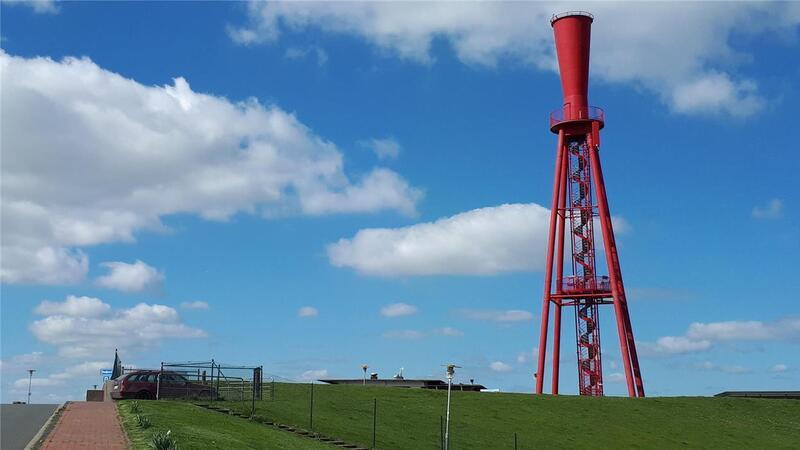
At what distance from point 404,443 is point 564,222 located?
101 feet

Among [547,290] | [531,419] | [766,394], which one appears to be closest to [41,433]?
[531,419]

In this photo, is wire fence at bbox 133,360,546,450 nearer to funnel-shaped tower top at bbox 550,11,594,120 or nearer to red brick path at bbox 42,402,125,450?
red brick path at bbox 42,402,125,450

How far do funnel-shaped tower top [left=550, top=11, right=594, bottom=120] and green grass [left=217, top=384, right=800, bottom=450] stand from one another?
22713 millimetres

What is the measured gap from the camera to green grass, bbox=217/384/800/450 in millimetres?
42062

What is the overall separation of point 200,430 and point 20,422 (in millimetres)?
7630

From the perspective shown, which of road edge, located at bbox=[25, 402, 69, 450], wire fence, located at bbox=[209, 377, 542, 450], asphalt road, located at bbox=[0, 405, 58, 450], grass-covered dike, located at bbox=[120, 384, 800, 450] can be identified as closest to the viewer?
road edge, located at bbox=[25, 402, 69, 450]

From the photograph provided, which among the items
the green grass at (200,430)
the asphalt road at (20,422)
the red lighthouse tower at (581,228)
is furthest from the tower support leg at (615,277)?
the asphalt road at (20,422)

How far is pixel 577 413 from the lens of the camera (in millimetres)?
52750

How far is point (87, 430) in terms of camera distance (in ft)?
99.6

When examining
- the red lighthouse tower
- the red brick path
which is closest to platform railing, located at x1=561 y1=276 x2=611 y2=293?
the red lighthouse tower

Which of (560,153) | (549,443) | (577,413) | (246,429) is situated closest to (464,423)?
(549,443)

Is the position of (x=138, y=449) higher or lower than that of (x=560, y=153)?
lower

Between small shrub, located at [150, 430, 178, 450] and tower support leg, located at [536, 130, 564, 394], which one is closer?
small shrub, located at [150, 430, 178, 450]

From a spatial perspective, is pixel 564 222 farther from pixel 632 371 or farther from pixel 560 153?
pixel 632 371
